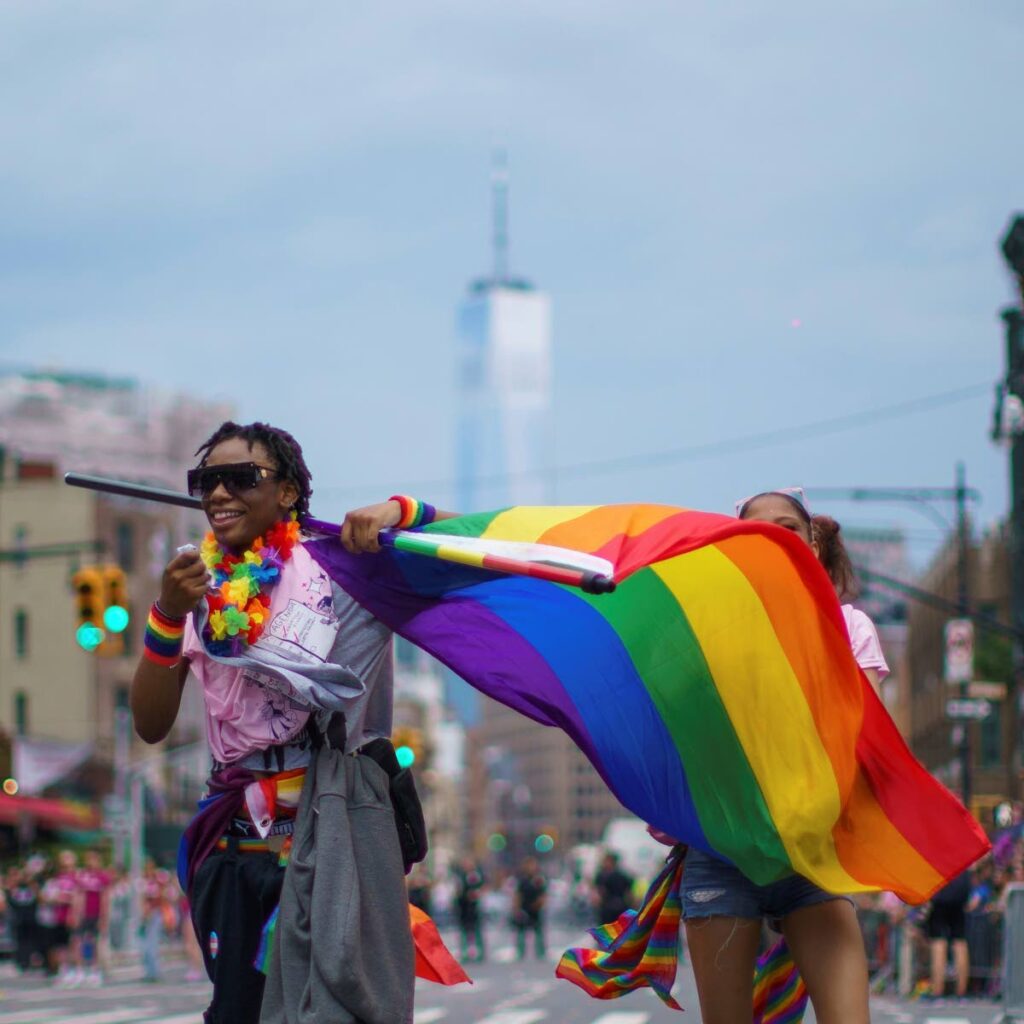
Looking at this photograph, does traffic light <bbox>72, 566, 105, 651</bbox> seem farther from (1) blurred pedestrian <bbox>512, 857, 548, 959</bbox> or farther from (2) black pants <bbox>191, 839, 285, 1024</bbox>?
(2) black pants <bbox>191, 839, 285, 1024</bbox>

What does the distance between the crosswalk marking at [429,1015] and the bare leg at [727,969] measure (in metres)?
10.6

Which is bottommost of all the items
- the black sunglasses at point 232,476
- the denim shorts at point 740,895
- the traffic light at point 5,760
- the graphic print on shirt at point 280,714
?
the traffic light at point 5,760

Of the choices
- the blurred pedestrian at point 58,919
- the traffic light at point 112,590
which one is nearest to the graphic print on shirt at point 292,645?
the traffic light at point 112,590

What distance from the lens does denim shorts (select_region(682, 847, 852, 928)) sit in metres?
5.55

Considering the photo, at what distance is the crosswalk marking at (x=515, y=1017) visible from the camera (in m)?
15.5

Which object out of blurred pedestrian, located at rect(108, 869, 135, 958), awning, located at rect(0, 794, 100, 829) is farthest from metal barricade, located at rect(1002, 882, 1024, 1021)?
awning, located at rect(0, 794, 100, 829)

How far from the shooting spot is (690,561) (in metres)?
5.69

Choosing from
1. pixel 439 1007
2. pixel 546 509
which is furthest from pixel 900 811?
pixel 439 1007

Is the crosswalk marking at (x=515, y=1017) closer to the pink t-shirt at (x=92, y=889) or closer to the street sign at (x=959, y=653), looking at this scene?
the pink t-shirt at (x=92, y=889)

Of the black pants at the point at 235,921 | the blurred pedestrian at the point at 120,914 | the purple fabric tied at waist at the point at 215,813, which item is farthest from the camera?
the blurred pedestrian at the point at 120,914

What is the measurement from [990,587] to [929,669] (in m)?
13.6

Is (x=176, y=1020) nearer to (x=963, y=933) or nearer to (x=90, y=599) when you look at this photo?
(x=963, y=933)

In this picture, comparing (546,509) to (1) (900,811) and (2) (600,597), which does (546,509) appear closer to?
(2) (600,597)

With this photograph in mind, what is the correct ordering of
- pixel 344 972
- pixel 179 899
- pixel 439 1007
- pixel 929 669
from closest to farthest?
pixel 344 972, pixel 439 1007, pixel 179 899, pixel 929 669
